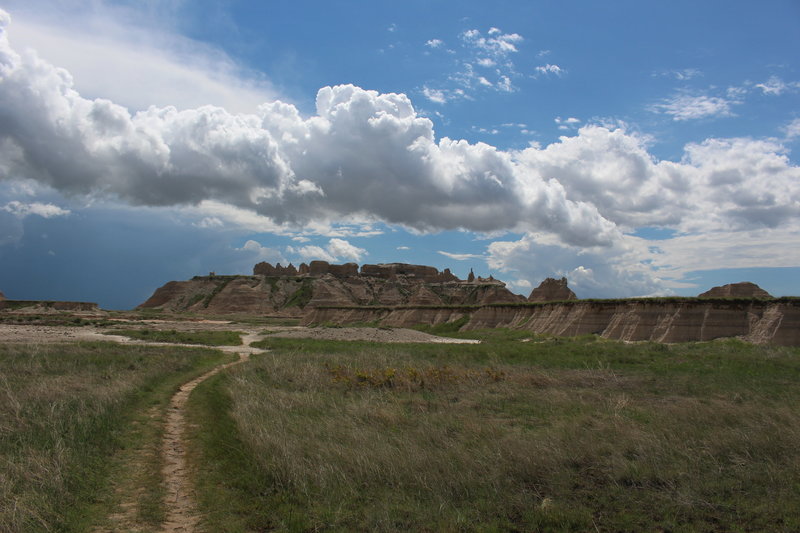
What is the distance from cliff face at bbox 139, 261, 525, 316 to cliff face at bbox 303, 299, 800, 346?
64.5m

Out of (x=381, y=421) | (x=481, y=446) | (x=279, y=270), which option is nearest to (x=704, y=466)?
(x=481, y=446)

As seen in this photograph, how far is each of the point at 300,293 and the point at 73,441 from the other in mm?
140773

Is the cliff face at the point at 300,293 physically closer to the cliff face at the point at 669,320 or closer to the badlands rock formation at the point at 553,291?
the badlands rock formation at the point at 553,291

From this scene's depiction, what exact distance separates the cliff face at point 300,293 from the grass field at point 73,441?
103 meters

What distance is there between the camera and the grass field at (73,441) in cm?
692

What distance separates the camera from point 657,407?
12742mm

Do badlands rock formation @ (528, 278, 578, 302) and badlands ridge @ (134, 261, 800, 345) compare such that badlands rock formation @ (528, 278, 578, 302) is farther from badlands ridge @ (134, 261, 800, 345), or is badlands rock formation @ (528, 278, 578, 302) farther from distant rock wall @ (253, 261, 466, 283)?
distant rock wall @ (253, 261, 466, 283)

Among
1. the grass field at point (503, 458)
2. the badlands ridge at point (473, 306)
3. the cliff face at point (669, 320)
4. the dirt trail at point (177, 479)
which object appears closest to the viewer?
the grass field at point (503, 458)

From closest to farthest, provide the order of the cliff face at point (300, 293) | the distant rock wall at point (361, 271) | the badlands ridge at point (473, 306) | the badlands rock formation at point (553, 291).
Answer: the badlands ridge at point (473, 306), the badlands rock formation at point (553, 291), the cliff face at point (300, 293), the distant rock wall at point (361, 271)

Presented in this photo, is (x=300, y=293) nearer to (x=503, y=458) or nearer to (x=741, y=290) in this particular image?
(x=741, y=290)

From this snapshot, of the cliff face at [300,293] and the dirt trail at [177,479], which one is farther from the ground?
the cliff face at [300,293]

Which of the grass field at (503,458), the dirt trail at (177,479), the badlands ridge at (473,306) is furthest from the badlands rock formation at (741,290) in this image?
the dirt trail at (177,479)

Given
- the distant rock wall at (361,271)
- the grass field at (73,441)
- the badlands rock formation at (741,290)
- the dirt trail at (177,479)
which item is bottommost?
the dirt trail at (177,479)

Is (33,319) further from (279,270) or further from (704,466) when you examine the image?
(279,270)
